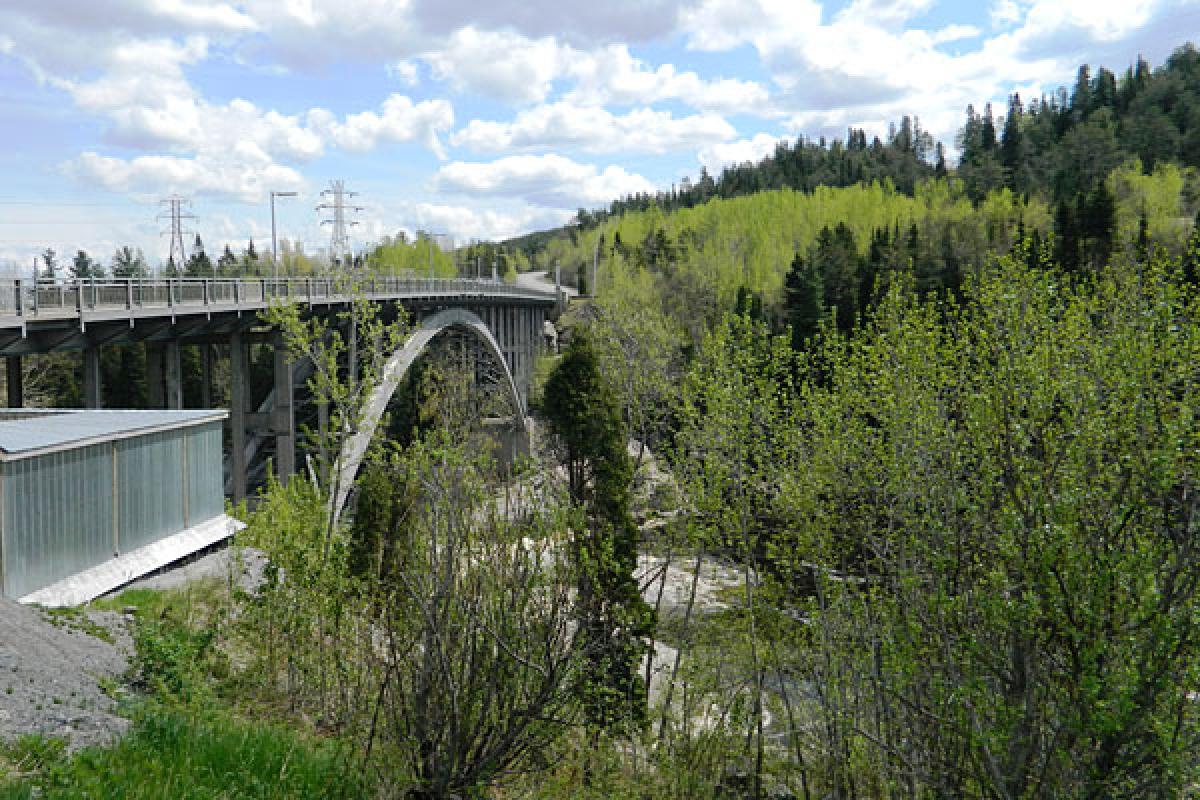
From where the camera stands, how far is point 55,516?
13.2m

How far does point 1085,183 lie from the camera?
301ft

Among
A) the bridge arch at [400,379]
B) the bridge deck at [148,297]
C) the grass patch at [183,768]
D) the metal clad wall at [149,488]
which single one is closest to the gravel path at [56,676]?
the grass patch at [183,768]

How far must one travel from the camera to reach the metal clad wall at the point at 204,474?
1673 cm

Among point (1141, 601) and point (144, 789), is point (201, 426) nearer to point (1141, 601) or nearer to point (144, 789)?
point (144, 789)

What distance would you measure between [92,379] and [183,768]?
44.0ft

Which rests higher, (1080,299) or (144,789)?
(1080,299)

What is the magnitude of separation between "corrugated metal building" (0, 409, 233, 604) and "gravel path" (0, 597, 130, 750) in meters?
1.37

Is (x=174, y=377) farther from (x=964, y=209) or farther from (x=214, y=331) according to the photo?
(x=964, y=209)

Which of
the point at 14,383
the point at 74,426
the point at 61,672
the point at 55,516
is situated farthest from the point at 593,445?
the point at 14,383

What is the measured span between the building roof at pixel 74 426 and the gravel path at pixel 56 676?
8.03 feet

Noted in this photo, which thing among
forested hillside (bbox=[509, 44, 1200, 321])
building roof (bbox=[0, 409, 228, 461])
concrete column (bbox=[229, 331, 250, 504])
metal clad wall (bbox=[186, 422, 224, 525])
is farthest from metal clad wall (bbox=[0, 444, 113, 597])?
forested hillside (bbox=[509, 44, 1200, 321])

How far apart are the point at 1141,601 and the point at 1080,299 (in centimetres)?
964

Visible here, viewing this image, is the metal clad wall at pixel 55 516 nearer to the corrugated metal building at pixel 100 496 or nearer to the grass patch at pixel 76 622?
the corrugated metal building at pixel 100 496

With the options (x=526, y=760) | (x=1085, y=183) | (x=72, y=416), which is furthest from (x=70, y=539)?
(x=1085, y=183)
